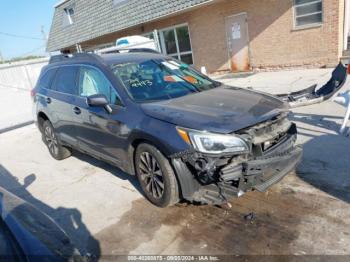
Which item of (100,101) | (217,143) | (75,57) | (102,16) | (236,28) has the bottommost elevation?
(217,143)

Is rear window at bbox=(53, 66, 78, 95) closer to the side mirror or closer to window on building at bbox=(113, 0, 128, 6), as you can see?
the side mirror

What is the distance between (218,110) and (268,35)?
970 centimetres

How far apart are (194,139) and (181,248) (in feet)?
3.52

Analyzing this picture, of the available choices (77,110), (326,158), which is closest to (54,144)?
(77,110)

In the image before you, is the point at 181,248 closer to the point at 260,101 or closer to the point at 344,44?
the point at 260,101

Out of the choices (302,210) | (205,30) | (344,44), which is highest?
(205,30)

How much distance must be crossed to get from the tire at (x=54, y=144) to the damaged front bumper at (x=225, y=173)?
11.1 ft

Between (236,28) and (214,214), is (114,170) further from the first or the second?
(236,28)

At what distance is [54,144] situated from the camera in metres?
6.15

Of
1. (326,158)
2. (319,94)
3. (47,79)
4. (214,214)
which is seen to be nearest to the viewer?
(214,214)

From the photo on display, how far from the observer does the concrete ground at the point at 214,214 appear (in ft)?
10.1

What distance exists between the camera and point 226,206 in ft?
12.3

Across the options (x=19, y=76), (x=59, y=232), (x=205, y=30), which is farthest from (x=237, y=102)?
(x=19, y=76)

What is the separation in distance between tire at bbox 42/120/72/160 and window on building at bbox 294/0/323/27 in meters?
9.09
